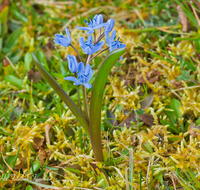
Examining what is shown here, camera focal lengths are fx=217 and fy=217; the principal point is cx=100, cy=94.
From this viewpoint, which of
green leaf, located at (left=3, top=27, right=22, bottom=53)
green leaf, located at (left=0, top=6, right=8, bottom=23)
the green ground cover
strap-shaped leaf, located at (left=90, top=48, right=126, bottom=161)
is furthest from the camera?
green leaf, located at (left=0, top=6, right=8, bottom=23)

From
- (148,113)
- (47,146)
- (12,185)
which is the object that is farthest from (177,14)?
(12,185)

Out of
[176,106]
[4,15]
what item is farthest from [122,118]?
[4,15]

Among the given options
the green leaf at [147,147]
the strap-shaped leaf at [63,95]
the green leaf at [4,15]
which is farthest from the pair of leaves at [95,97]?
the green leaf at [4,15]

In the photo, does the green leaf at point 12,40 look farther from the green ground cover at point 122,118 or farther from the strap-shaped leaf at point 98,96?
the strap-shaped leaf at point 98,96

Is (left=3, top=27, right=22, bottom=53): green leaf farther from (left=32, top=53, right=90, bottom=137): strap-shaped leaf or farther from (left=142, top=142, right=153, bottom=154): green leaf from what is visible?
(left=142, top=142, right=153, bottom=154): green leaf

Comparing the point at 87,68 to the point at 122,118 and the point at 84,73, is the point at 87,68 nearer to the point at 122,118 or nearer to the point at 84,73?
the point at 84,73

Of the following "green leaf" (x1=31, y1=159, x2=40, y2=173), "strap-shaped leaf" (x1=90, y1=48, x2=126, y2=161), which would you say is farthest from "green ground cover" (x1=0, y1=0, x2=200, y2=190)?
"strap-shaped leaf" (x1=90, y1=48, x2=126, y2=161)
